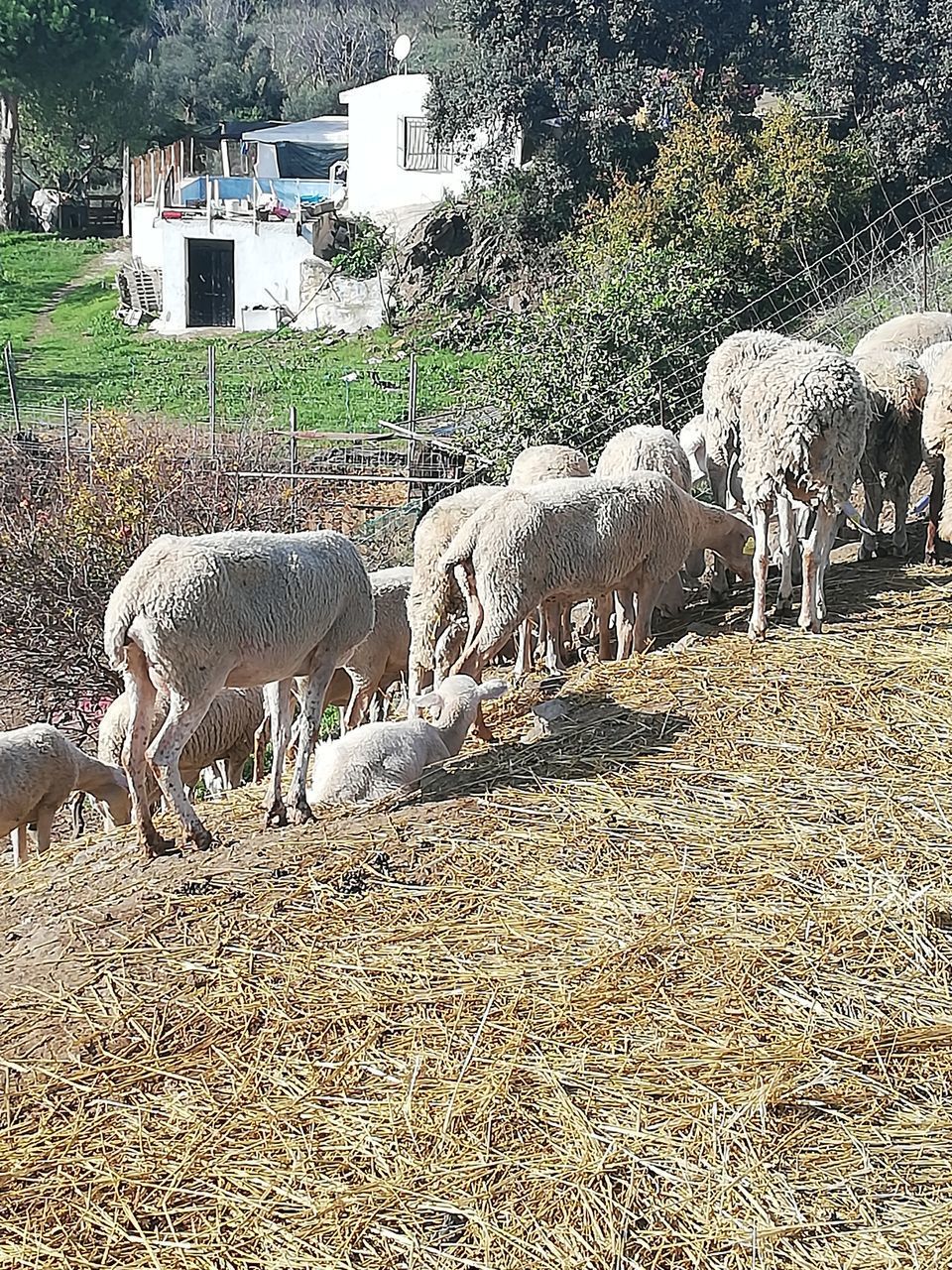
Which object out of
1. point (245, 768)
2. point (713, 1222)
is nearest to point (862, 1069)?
point (713, 1222)

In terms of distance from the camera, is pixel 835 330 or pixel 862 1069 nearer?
pixel 862 1069

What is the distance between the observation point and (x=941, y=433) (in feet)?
32.9

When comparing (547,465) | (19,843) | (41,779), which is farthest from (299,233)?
(41,779)

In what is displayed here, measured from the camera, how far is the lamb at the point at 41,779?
844cm

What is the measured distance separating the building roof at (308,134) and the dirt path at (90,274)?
6857 mm

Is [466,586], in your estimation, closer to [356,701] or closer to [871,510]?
[356,701]

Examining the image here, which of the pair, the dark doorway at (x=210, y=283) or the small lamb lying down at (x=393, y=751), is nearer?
the small lamb lying down at (x=393, y=751)

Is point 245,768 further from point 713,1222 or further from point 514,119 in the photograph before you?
point 514,119

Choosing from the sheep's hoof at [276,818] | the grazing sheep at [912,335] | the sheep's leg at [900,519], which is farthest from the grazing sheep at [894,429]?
the sheep's hoof at [276,818]

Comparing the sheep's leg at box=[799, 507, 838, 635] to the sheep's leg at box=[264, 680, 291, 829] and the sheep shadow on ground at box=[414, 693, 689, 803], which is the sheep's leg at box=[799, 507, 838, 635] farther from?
the sheep's leg at box=[264, 680, 291, 829]

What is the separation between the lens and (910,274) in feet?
64.1

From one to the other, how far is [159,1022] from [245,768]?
761 cm

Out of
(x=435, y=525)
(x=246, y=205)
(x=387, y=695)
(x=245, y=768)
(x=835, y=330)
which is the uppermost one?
(x=246, y=205)

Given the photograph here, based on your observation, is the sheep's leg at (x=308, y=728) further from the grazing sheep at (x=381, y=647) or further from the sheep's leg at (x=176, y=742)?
the grazing sheep at (x=381, y=647)
